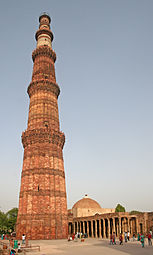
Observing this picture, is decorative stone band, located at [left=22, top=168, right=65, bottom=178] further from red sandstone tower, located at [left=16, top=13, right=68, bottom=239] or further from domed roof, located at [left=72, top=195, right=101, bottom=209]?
domed roof, located at [left=72, top=195, right=101, bottom=209]

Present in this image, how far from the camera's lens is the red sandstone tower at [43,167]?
1059 inches

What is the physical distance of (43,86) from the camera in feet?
116

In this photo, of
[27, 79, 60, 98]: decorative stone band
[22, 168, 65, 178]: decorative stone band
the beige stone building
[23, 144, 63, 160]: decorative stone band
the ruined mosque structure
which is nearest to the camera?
the ruined mosque structure

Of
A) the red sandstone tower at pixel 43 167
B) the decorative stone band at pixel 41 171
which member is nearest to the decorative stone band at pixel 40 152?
the red sandstone tower at pixel 43 167

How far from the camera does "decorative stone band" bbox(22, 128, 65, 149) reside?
102 ft

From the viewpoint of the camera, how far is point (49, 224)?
1060 inches

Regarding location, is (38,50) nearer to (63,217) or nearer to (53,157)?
(53,157)

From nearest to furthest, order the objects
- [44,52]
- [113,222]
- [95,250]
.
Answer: [95,250] → [113,222] → [44,52]

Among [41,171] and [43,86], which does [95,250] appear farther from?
[43,86]

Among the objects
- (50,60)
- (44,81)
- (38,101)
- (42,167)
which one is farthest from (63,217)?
(50,60)

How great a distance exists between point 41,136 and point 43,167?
4.43 metres

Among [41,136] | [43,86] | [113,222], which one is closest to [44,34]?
[43,86]

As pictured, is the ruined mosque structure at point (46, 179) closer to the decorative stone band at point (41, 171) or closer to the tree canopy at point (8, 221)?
Result: the decorative stone band at point (41, 171)

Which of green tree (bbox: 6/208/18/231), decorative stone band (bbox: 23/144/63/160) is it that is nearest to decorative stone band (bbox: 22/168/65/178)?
decorative stone band (bbox: 23/144/63/160)
